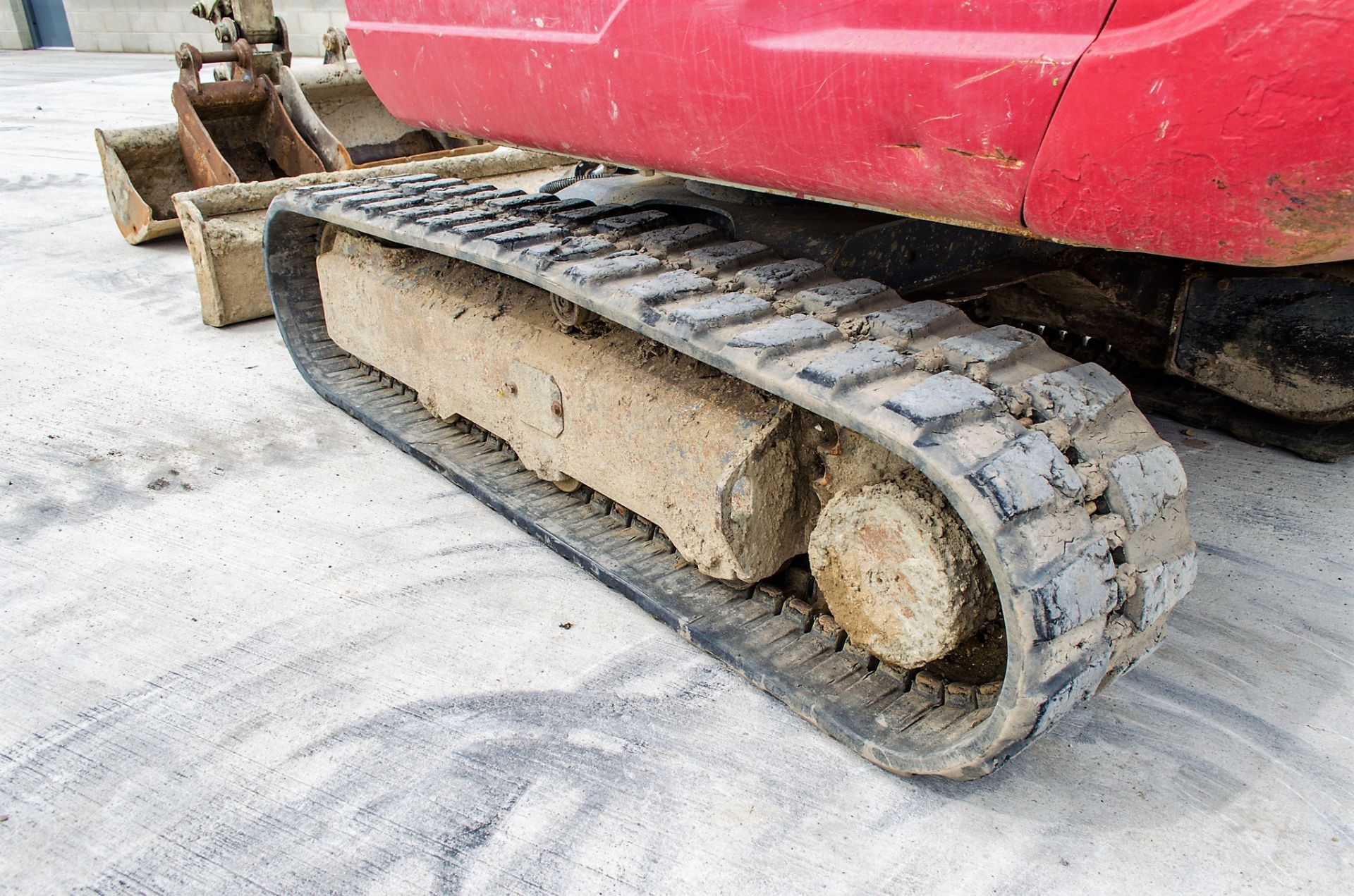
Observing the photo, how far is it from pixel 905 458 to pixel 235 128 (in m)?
4.34

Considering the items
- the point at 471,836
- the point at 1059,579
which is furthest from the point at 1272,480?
the point at 471,836

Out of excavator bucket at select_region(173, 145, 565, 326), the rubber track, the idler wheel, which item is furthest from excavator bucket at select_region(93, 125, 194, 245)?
the idler wheel

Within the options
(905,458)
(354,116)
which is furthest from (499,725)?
(354,116)

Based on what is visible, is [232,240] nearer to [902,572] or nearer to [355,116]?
[355,116]

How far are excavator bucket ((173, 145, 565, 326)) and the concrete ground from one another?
106 cm

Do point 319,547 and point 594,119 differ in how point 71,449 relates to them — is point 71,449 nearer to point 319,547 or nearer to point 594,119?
point 319,547

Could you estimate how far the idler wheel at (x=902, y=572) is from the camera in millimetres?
1574

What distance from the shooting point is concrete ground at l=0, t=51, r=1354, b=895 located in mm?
1534

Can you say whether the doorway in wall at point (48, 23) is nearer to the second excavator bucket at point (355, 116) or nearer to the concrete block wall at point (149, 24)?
the concrete block wall at point (149, 24)

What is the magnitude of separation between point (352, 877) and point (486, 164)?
341 cm

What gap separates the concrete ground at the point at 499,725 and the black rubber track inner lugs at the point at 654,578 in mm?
63

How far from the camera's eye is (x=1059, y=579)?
4.45 feet

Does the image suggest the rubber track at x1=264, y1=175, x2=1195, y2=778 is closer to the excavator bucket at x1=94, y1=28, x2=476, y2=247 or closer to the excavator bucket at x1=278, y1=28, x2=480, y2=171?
the excavator bucket at x1=94, y1=28, x2=476, y2=247

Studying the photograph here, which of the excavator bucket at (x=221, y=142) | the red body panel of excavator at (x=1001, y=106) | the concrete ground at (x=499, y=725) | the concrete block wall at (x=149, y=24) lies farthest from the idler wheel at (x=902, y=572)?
the concrete block wall at (x=149, y=24)
